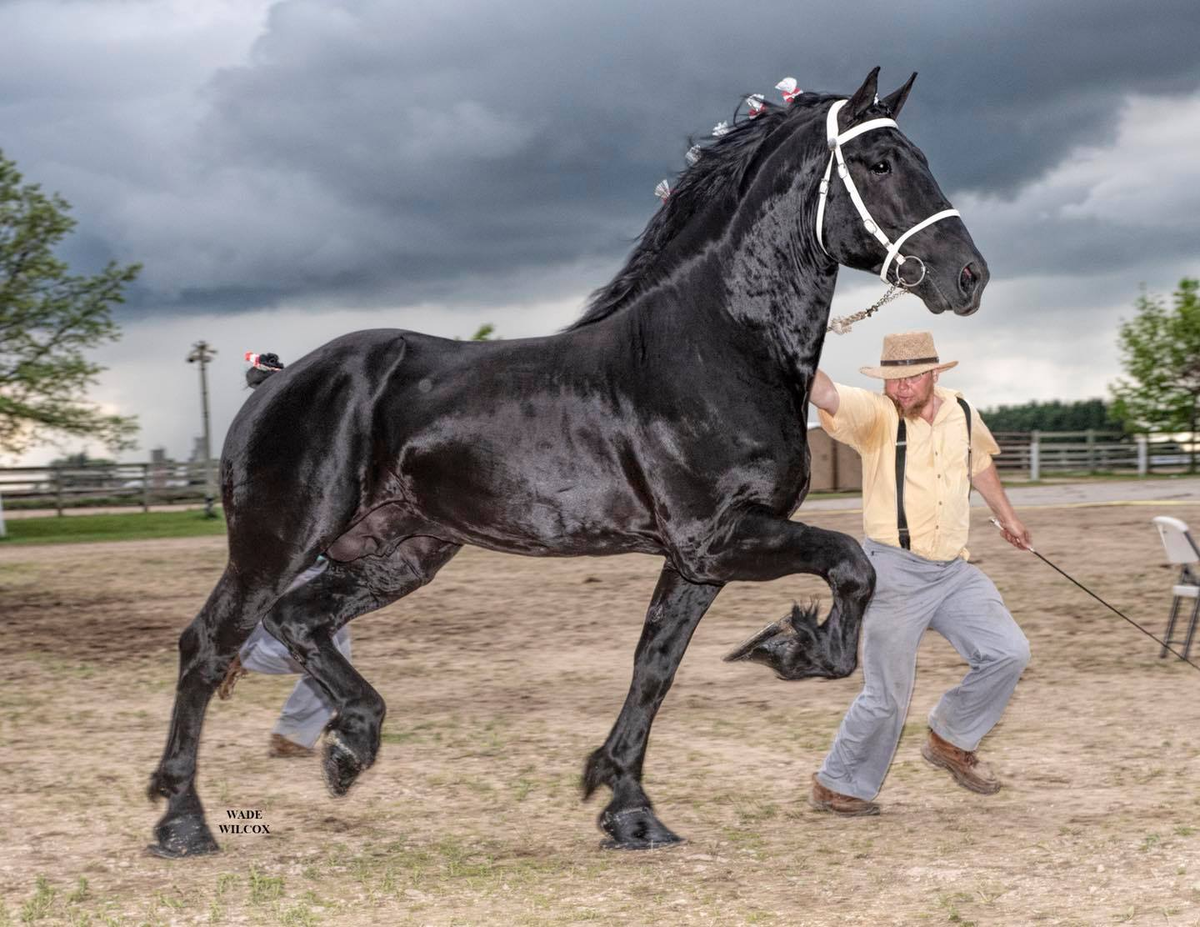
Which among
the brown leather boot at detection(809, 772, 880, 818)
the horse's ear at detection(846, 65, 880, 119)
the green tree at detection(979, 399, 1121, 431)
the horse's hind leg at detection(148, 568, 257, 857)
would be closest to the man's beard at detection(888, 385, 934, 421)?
the horse's ear at detection(846, 65, 880, 119)

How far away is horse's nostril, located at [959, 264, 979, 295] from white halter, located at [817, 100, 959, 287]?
123 millimetres

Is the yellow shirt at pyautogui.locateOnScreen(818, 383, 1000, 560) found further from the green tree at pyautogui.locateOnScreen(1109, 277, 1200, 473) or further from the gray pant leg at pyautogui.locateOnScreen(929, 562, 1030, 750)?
the green tree at pyautogui.locateOnScreen(1109, 277, 1200, 473)

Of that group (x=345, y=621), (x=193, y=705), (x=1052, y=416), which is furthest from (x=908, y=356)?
(x=1052, y=416)

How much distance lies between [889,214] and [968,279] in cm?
34

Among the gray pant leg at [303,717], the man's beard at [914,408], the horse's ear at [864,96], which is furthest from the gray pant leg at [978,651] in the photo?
the gray pant leg at [303,717]

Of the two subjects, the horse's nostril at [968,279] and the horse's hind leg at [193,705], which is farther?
the horse's hind leg at [193,705]

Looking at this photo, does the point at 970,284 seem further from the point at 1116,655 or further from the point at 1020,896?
the point at 1116,655

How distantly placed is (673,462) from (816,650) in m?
0.77

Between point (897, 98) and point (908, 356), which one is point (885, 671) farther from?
point (897, 98)

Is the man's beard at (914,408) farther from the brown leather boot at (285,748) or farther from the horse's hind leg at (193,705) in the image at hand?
the brown leather boot at (285,748)

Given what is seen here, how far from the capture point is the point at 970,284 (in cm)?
404

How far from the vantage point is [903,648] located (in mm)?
5109

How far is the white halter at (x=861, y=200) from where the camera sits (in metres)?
4.06

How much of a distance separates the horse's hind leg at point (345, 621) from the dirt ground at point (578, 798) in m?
0.38
